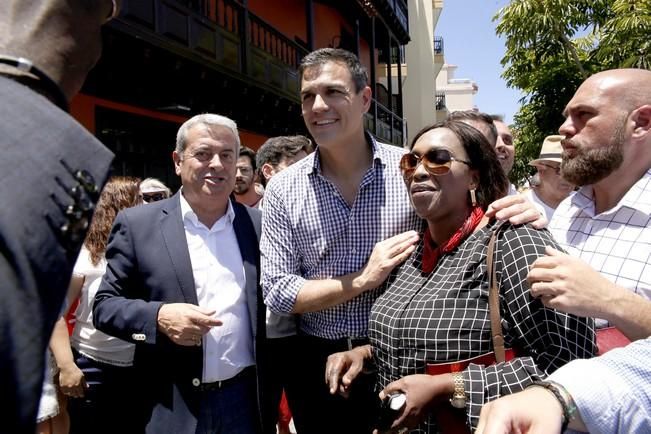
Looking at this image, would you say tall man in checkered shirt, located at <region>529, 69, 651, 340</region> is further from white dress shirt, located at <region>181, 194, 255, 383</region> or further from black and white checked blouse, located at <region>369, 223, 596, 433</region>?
white dress shirt, located at <region>181, 194, 255, 383</region>

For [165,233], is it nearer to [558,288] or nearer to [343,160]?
[343,160]

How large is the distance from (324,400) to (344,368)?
0.38 m

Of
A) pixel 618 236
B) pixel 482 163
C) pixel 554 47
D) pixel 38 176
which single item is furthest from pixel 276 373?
pixel 554 47

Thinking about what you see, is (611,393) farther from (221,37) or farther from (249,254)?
(221,37)

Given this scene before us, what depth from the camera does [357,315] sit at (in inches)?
97.3

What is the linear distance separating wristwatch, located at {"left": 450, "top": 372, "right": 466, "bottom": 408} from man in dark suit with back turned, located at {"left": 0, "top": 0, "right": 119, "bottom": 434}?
4.45ft

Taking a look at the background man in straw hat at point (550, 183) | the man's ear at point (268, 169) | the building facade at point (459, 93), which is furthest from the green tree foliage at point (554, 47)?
the building facade at point (459, 93)

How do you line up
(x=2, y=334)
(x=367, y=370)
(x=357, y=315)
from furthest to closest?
(x=357, y=315) → (x=367, y=370) → (x=2, y=334)

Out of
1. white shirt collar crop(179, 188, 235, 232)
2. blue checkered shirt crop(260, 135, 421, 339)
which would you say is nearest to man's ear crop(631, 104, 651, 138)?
blue checkered shirt crop(260, 135, 421, 339)

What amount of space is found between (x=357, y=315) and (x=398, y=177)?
66 cm

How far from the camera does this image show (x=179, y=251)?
2.59 metres


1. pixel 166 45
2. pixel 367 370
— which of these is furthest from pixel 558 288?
pixel 166 45

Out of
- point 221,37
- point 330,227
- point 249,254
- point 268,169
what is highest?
point 221,37

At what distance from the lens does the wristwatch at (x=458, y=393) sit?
1.72 meters
